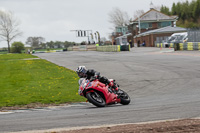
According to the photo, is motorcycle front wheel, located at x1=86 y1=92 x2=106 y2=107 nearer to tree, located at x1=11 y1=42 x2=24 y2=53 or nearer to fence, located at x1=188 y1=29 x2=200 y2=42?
fence, located at x1=188 y1=29 x2=200 y2=42

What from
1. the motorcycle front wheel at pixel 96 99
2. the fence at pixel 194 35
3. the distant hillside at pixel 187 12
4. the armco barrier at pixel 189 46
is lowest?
the motorcycle front wheel at pixel 96 99

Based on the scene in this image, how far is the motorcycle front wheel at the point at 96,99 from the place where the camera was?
9.51 meters

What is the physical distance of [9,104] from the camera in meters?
11.2

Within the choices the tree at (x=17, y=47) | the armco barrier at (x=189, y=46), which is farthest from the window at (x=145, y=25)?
the armco barrier at (x=189, y=46)

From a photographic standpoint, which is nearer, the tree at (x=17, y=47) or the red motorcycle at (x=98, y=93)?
the red motorcycle at (x=98, y=93)

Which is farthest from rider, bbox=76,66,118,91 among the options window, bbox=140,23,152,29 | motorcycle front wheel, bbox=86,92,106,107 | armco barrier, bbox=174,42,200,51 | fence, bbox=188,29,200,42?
window, bbox=140,23,152,29

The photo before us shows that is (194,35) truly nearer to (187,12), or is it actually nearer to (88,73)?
(88,73)

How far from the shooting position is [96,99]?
9602 millimetres

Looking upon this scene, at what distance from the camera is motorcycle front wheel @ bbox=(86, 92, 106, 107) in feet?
31.2

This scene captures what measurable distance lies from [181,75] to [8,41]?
106511 millimetres

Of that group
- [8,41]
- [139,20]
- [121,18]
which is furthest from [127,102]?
[121,18]

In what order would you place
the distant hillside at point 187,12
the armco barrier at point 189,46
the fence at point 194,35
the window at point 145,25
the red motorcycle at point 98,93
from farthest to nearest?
the distant hillside at point 187,12 < the window at point 145,25 < the fence at point 194,35 < the armco barrier at point 189,46 < the red motorcycle at point 98,93

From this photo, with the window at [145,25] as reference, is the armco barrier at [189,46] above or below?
below

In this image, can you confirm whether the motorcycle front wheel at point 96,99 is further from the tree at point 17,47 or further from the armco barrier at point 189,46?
the tree at point 17,47
